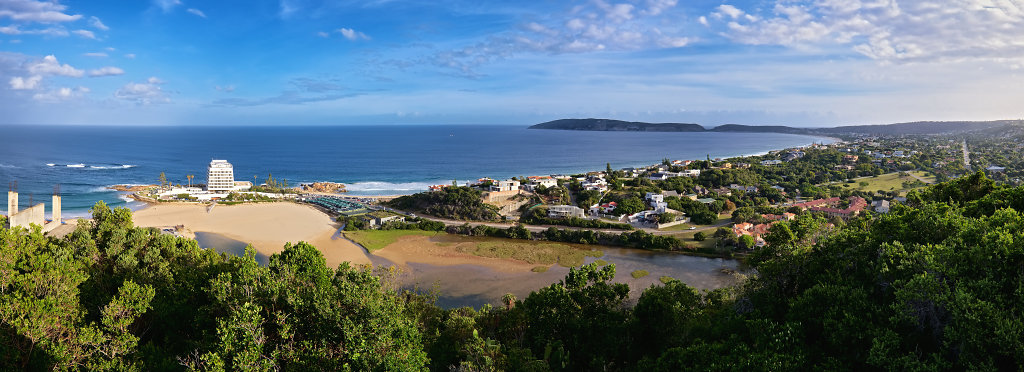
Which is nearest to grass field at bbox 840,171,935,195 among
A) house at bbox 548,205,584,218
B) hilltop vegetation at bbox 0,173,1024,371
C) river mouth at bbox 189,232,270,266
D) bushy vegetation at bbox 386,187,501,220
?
house at bbox 548,205,584,218

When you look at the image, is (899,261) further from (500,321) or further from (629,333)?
(500,321)

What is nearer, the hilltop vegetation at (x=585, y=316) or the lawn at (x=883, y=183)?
the hilltop vegetation at (x=585, y=316)

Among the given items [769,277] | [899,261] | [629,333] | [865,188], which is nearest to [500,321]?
[629,333]

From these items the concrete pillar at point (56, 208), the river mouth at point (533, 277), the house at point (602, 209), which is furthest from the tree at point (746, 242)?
the concrete pillar at point (56, 208)

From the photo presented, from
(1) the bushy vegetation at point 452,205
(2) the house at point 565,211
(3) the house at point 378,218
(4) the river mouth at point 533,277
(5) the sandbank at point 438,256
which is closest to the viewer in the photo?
(4) the river mouth at point 533,277

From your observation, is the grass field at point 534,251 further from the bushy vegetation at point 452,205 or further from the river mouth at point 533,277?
the bushy vegetation at point 452,205

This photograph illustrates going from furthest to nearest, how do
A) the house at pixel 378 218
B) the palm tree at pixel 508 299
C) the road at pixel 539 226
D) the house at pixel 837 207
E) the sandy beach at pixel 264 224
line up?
1. the house at pixel 378 218
2. the house at pixel 837 207
3. the road at pixel 539 226
4. the sandy beach at pixel 264 224
5. the palm tree at pixel 508 299

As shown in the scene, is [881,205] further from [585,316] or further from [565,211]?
[585,316]
